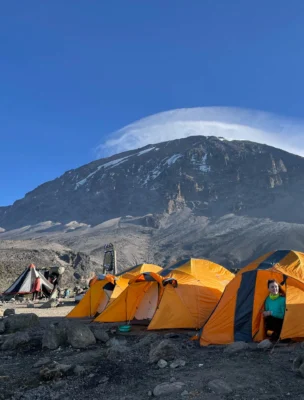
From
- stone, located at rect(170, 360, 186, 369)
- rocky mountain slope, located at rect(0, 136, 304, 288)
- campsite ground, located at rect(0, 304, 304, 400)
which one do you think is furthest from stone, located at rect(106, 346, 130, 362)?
rocky mountain slope, located at rect(0, 136, 304, 288)

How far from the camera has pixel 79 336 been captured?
811 centimetres

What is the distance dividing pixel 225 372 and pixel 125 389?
4.79 ft

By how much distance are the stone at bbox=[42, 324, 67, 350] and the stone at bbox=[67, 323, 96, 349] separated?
19cm

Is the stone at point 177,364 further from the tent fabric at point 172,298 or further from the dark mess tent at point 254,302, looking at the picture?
the tent fabric at point 172,298

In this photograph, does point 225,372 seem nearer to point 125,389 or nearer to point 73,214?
point 125,389

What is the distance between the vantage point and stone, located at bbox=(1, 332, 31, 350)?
838 centimetres

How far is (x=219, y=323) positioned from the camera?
8.18 meters

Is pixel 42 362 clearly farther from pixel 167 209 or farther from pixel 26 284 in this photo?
pixel 167 209

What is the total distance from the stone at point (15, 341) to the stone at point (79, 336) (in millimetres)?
1080

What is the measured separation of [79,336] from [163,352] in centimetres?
235

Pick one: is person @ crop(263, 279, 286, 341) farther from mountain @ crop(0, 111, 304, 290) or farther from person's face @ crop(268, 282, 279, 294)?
mountain @ crop(0, 111, 304, 290)

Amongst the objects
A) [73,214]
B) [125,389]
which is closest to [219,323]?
[125,389]

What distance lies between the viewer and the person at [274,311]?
764 centimetres

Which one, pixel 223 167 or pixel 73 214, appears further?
pixel 223 167
